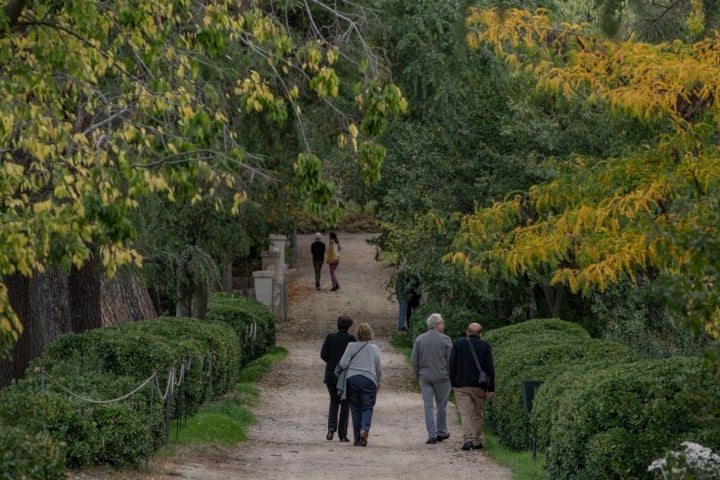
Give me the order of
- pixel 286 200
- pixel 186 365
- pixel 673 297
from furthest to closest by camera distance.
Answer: pixel 286 200 → pixel 186 365 → pixel 673 297

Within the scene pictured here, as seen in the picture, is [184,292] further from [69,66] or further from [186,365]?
[69,66]

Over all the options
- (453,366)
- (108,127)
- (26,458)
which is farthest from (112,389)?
(26,458)

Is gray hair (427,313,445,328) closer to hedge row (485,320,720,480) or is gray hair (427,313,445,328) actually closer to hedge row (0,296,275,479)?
hedge row (0,296,275,479)

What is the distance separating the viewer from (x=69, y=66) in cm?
1171

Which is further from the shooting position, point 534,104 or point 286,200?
point 286,200

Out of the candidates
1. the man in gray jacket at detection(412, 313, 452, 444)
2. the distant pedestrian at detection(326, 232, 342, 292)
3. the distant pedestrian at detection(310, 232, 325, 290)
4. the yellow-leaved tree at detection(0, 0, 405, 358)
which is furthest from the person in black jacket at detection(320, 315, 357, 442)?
the distant pedestrian at detection(326, 232, 342, 292)

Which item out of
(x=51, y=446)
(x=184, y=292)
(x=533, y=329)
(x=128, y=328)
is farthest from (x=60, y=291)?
(x=51, y=446)

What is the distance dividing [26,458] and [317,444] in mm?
9219

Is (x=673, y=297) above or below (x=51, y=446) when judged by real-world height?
above

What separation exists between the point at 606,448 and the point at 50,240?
4725mm

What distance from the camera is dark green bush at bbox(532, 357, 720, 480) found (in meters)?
10.3

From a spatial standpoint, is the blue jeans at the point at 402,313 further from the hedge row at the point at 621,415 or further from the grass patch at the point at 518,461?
the hedge row at the point at 621,415

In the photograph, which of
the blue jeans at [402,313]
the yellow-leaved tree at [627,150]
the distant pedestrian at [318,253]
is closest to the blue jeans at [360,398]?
the yellow-leaved tree at [627,150]

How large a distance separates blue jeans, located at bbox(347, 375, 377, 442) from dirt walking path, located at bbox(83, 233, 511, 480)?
338 mm
